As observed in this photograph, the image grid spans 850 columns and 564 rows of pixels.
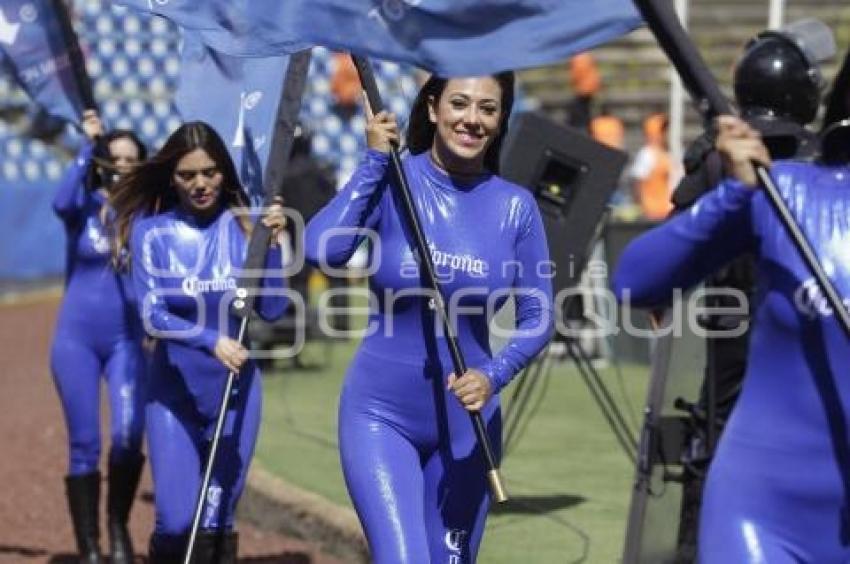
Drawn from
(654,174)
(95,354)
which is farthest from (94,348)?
(654,174)

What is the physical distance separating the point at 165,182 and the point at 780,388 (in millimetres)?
4339

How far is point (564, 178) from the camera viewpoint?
10.5 meters

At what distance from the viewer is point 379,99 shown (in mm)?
6496

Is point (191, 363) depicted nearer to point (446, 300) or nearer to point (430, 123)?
point (430, 123)

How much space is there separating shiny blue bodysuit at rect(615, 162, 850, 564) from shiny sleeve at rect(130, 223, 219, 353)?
332 centimetres

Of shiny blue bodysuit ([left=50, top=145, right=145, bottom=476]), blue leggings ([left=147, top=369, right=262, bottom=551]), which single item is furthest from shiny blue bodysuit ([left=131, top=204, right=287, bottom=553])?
shiny blue bodysuit ([left=50, top=145, right=145, bottom=476])

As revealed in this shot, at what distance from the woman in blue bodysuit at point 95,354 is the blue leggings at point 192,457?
1.44 meters

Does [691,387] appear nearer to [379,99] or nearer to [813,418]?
[379,99]

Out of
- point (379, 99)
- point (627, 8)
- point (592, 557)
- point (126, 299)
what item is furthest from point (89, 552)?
point (627, 8)

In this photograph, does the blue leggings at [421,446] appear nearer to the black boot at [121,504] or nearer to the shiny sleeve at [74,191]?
the black boot at [121,504]

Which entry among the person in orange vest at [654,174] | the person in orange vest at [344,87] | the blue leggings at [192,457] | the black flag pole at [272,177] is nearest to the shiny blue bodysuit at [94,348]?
the blue leggings at [192,457]

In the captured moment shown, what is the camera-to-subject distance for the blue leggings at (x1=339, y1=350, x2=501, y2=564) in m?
5.86

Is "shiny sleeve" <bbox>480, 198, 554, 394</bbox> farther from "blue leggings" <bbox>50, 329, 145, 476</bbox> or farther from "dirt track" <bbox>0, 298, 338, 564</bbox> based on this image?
"blue leggings" <bbox>50, 329, 145, 476</bbox>

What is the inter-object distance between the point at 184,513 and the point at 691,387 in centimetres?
214
